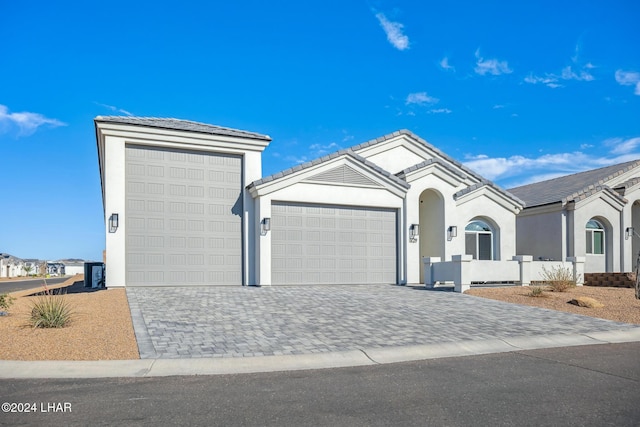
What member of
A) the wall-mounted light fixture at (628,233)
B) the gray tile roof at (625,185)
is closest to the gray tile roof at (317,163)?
the gray tile roof at (625,185)

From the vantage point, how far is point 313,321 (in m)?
11.4

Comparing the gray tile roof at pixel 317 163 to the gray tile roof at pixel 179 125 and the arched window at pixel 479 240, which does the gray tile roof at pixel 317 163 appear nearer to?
the gray tile roof at pixel 179 125

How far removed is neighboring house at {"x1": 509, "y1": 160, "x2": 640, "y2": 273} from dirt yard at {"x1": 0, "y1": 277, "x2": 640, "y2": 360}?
29.2ft

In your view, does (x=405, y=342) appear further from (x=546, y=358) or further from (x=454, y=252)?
(x=454, y=252)

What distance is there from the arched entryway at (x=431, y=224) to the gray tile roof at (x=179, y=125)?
7.78m

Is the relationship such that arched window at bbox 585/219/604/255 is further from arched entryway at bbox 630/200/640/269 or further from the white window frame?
the white window frame

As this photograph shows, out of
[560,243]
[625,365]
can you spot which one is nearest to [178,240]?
[625,365]

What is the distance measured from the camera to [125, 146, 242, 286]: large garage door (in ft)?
55.7

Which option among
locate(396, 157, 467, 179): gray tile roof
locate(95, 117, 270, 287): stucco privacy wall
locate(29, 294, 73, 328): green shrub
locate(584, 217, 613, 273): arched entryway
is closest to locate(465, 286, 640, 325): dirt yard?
locate(396, 157, 467, 179): gray tile roof

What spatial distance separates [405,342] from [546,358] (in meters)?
2.38

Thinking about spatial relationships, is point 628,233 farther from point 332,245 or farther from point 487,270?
point 332,245

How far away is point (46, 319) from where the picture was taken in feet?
32.2

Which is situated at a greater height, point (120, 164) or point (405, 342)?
point (120, 164)

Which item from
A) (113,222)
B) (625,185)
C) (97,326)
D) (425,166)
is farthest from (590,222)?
(97,326)
